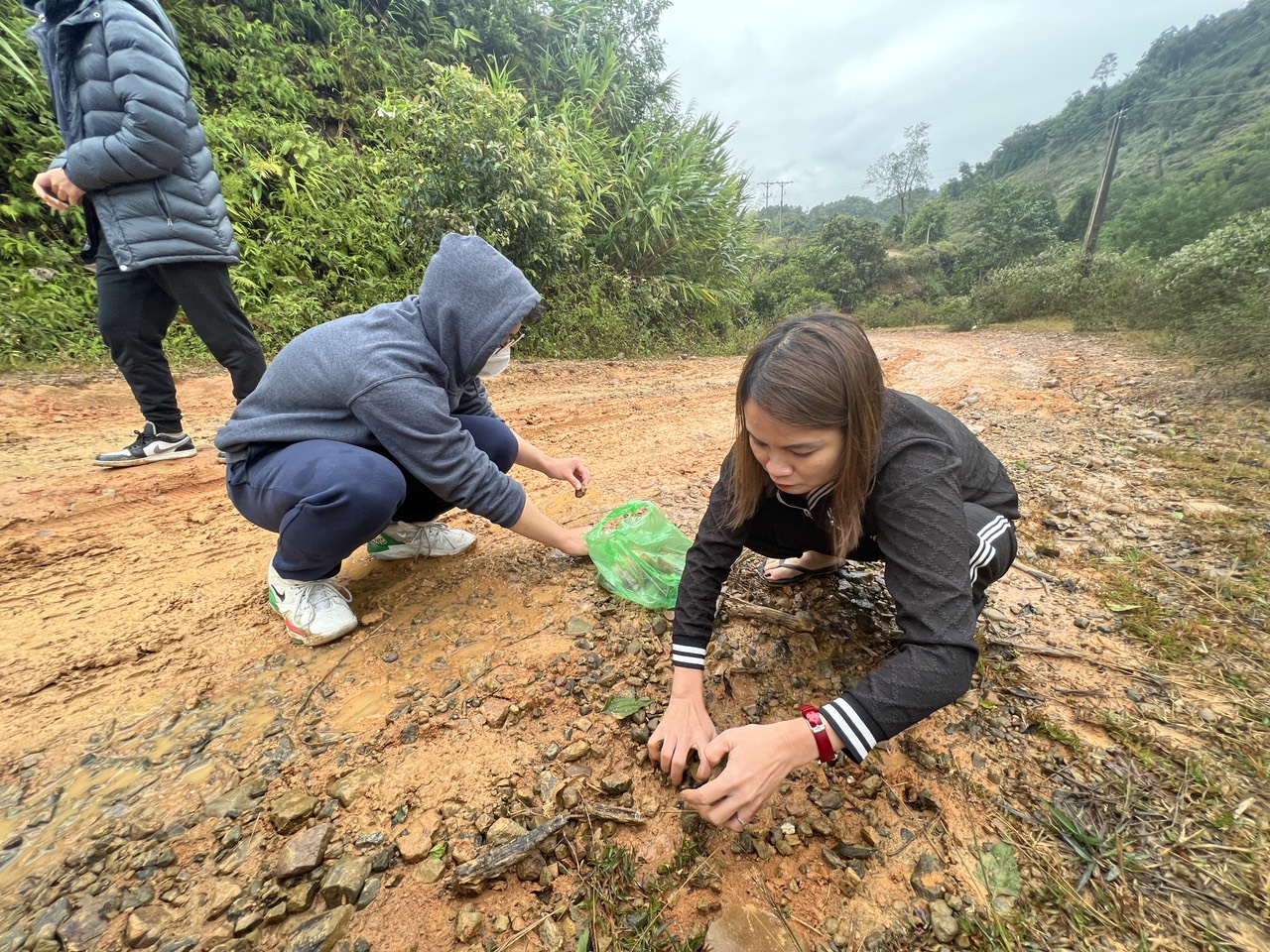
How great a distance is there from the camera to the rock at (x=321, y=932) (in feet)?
3.28

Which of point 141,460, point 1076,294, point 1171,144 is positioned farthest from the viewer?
→ point 1171,144

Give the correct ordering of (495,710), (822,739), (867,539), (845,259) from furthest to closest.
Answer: (845,259) → (867,539) → (495,710) → (822,739)

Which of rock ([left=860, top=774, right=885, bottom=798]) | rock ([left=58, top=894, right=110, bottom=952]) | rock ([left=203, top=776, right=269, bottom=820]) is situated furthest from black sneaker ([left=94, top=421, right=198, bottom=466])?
rock ([left=860, top=774, right=885, bottom=798])

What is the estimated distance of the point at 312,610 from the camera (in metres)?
1.73

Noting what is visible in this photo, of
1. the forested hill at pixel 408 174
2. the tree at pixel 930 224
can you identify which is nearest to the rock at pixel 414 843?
the forested hill at pixel 408 174

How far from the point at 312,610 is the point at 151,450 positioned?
2057 millimetres

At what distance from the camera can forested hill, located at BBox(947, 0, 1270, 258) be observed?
688 inches

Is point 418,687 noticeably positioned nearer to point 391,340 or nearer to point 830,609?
point 391,340

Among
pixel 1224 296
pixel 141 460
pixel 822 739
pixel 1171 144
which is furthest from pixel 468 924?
pixel 1171 144

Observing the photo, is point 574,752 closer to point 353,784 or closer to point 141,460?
point 353,784

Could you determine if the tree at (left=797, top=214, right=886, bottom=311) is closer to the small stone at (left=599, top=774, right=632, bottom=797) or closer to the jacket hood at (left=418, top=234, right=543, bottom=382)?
the jacket hood at (left=418, top=234, right=543, bottom=382)

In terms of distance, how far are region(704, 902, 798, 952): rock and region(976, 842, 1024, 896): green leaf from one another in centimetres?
45

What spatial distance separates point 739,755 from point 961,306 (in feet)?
61.7

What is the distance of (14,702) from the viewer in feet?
4.90
